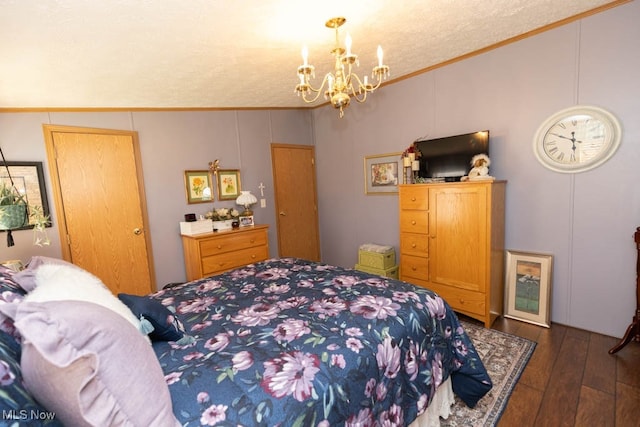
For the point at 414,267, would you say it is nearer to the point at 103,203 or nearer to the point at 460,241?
the point at 460,241

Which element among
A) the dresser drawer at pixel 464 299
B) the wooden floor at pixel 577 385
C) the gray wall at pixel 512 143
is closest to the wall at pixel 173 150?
the gray wall at pixel 512 143

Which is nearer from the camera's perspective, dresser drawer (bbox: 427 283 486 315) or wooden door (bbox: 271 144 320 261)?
dresser drawer (bbox: 427 283 486 315)

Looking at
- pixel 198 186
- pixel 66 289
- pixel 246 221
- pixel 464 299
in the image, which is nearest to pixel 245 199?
pixel 246 221

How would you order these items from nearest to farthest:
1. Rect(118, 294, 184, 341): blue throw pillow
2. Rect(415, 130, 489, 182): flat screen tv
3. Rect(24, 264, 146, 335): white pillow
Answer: Rect(24, 264, 146, 335): white pillow
Rect(118, 294, 184, 341): blue throw pillow
Rect(415, 130, 489, 182): flat screen tv

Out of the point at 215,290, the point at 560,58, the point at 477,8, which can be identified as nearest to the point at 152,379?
the point at 215,290

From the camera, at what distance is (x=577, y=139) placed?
2477 millimetres

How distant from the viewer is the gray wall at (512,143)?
233cm

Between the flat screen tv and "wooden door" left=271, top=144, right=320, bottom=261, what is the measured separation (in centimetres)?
188

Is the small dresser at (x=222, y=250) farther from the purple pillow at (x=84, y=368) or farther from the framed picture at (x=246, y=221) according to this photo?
the purple pillow at (x=84, y=368)

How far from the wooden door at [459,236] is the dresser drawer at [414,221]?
6 centimetres

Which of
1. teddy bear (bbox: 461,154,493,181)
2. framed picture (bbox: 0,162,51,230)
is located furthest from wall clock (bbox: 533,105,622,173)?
framed picture (bbox: 0,162,51,230)

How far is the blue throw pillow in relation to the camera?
4.11 feet

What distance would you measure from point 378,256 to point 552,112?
2.25 meters

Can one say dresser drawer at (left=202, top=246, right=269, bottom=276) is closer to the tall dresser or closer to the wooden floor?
the tall dresser
